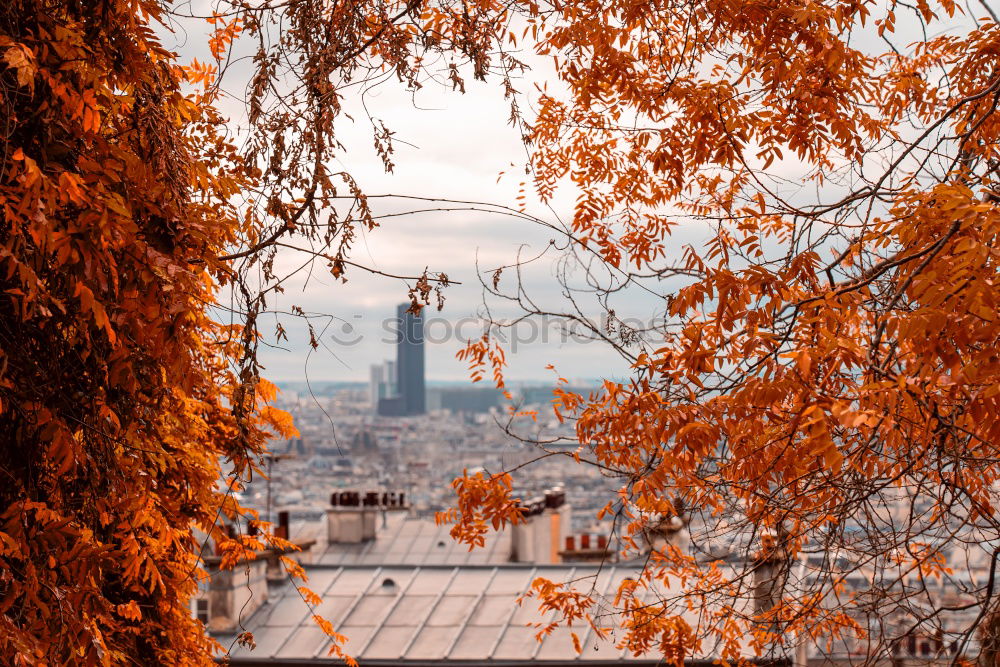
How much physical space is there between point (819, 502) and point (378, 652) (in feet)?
27.3

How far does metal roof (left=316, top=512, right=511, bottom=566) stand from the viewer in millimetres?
15953

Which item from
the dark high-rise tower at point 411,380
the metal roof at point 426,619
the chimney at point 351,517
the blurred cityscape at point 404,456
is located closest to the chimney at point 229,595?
the metal roof at point 426,619

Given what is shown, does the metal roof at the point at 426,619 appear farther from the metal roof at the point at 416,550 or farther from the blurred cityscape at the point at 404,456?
the blurred cityscape at the point at 404,456

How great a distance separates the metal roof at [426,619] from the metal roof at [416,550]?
0.95 m

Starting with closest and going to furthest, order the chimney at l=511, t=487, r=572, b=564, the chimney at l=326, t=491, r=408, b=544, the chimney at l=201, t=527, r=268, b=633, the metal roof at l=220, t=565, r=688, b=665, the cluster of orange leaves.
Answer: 1. the cluster of orange leaves
2. the metal roof at l=220, t=565, r=688, b=665
3. the chimney at l=201, t=527, r=268, b=633
4. the chimney at l=511, t=487, r=572, b=564
5. the chimney at l=326, t=491, r=408, b=544

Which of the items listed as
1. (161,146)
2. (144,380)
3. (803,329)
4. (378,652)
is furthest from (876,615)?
(378,652)

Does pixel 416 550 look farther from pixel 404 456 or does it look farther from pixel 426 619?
pixel 404 456

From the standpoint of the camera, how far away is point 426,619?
12.9 meters

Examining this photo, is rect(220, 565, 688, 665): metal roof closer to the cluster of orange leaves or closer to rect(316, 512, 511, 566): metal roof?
rect(316, 512, 511, 566): metal roof

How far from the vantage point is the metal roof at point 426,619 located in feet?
39.1

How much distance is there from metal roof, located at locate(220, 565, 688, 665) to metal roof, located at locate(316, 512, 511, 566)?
37.4 inches

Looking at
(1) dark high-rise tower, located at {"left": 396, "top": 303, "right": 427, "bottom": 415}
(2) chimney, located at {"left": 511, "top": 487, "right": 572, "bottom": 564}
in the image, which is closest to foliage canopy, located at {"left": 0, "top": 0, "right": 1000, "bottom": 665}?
(2) chimney, located at {"left": 511, "top": 487, "right": 572, "bottom": 564}

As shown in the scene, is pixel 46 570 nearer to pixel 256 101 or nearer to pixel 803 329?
pixel 256 101

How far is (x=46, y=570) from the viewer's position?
420 cm
